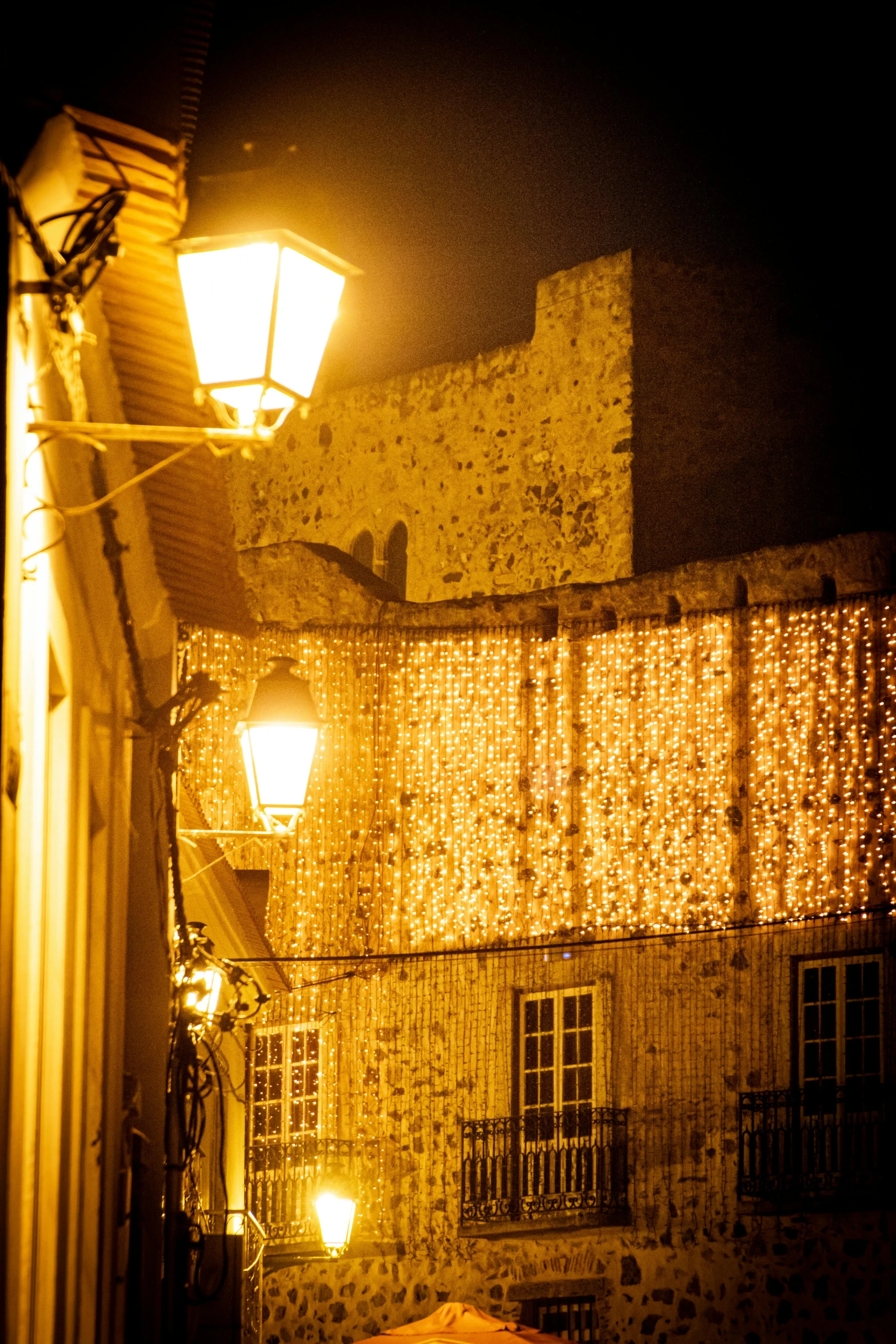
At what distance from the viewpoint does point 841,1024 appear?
1572cm

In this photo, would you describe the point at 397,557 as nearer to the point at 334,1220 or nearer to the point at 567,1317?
the point at 334,1220

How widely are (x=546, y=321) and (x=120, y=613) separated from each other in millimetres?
16323

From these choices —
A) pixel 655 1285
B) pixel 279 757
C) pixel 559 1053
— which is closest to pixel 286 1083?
pixel 559 1053

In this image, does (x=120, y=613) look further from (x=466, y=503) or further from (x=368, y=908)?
A: (x=466, y=503)

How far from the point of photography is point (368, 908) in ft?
56.0

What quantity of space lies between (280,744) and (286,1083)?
1078 centimetres

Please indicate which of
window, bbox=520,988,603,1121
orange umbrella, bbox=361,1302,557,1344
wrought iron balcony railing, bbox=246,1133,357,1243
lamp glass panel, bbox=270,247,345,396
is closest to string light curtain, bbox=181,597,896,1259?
wrought iron balcony railing, bbox=246,1133,357,1243

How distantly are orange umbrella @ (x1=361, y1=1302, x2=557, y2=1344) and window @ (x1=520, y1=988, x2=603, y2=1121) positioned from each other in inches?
139

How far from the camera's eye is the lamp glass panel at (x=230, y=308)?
13.1 ft

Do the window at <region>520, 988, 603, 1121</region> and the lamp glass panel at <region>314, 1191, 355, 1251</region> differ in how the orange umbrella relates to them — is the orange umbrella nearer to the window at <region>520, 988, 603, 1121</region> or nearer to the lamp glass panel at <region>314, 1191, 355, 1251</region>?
the lamp glass panel at <region>314, 1191, 355, 1251</region>

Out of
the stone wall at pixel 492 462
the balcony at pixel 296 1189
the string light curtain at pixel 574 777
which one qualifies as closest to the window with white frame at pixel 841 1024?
the string light curtain at pixel 574 777

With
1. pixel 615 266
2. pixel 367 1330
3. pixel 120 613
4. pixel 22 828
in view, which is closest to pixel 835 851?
pixel 367 1330

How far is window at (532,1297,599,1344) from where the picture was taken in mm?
16516

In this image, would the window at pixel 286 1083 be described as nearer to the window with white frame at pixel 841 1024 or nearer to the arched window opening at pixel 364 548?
the window with white frame at pixel 841 1024
